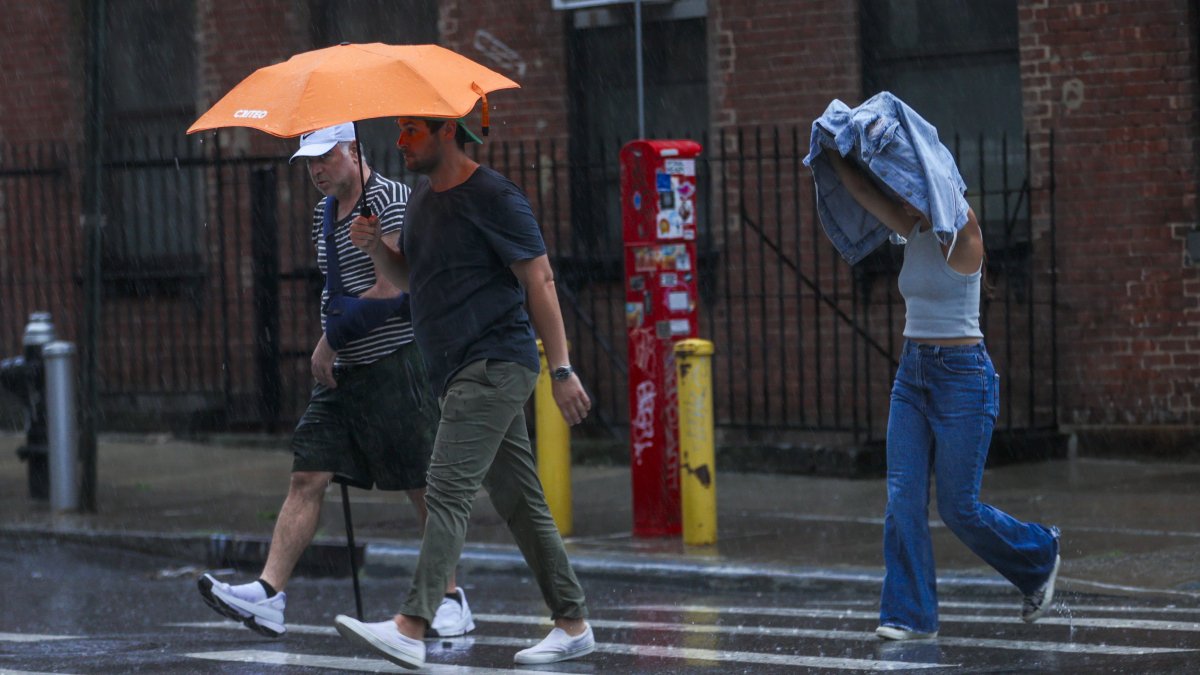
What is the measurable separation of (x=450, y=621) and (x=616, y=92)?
775cm

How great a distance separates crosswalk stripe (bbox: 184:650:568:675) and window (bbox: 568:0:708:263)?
24.3 ft

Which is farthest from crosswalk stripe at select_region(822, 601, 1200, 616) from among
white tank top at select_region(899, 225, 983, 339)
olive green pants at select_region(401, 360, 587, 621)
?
olive green pants at select_region(401, 360, 587, 621)

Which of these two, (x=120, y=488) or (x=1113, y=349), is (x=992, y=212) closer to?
(x=1113, y=349)

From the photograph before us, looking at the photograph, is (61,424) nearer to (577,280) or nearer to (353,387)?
(577,280)

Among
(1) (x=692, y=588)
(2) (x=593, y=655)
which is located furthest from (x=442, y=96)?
(1) (x=692, y=588)

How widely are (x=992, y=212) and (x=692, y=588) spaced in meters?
5.21

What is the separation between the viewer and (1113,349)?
12.2 metres

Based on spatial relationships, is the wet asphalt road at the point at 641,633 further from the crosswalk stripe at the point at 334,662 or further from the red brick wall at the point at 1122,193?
the red brick wall at the point at 1122,193

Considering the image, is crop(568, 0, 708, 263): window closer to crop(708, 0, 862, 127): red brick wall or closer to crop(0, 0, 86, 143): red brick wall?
crop(708, 0, 862, 127): red brick wall

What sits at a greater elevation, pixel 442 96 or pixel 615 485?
pixel 442 96

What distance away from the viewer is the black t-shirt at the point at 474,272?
6133 millimetres

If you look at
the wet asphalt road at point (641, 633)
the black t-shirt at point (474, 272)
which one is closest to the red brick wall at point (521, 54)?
the wet asphalt road at point (641, 633)

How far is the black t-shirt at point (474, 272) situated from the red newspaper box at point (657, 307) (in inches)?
133

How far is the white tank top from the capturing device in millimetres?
6180
